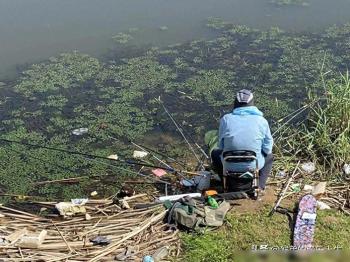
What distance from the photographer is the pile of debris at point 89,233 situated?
484cm

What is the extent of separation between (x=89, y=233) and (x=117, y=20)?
777 centimetres

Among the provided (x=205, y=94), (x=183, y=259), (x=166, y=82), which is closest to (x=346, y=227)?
(x=183, y=259)

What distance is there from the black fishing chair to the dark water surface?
5.91 metres

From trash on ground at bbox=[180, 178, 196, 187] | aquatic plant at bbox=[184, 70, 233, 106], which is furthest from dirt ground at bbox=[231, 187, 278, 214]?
aquatic plant at bbox=[184, 70, 233, 106]

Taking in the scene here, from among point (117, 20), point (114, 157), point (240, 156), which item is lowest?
point (114, 157)

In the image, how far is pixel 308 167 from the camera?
21.0ft

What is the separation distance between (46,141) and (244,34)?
520cm

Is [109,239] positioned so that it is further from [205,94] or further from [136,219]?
[205,94]

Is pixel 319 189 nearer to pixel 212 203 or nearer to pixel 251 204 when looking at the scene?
pixel 251 204

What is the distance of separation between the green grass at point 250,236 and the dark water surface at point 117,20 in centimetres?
647

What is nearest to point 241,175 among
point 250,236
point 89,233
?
point 250,236

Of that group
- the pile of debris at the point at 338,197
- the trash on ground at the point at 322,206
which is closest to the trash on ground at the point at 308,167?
the pile of debris at the point at 338,197

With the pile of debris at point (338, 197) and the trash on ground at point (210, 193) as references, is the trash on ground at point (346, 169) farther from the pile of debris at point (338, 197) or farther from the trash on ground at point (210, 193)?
the trash on ground at point (210, 193)

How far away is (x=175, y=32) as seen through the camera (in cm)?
1145
